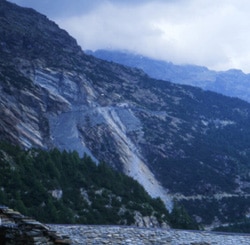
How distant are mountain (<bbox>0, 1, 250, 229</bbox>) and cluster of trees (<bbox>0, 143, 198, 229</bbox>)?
1649cm

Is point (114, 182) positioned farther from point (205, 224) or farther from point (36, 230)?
point (36, 230)

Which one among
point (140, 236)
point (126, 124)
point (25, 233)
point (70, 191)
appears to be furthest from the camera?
point (126, 124)

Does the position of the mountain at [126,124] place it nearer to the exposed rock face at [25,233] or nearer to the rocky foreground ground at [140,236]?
the rocky foreground ground at [140,236]

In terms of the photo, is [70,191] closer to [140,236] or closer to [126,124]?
[140,236]

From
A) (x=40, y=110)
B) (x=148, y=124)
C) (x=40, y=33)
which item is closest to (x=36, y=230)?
(x=40, y=110)

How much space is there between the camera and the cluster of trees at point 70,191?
3953 cm

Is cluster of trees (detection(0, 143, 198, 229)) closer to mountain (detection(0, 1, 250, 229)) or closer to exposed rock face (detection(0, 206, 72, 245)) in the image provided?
mountain (detection(0, 1, 250, 229))

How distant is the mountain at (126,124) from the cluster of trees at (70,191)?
1649cm

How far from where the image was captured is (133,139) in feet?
325

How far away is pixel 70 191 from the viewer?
158 feet

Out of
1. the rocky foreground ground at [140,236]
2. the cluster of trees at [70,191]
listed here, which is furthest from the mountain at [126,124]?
the rocky foreground ground at [140,236]

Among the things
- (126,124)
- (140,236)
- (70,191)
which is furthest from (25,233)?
(126,124)

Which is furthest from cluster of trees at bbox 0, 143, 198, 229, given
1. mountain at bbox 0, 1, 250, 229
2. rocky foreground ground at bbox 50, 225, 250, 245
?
rocky foreground ground at bbox 50, 225, 250, 245

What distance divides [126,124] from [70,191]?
57257 millimetres
